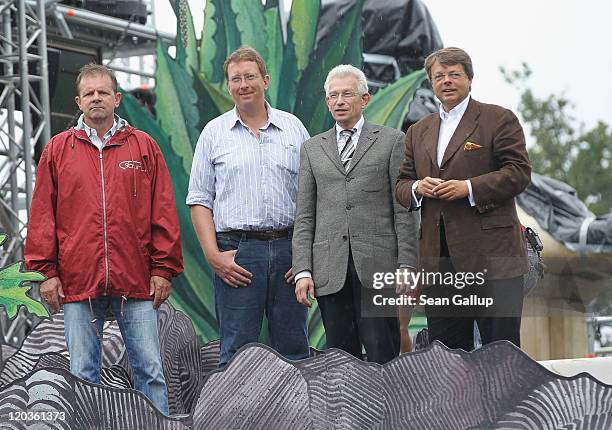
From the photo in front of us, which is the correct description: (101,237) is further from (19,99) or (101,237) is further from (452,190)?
(19,99)

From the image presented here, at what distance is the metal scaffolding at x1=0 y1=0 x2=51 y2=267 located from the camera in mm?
4359

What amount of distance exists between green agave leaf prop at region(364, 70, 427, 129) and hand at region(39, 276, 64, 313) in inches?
67.7

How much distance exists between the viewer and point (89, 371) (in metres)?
3.14

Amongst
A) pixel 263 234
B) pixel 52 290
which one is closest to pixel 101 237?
pixel 52 290

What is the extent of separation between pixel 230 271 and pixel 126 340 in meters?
0.42

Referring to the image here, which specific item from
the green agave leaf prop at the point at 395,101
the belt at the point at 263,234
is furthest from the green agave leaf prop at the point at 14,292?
the green agave leaf prop at the point at 395,101

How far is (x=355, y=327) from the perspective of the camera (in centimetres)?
319

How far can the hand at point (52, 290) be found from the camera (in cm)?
312

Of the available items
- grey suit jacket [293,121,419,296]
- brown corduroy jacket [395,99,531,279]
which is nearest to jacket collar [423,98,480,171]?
brown corduroy jacket [395,99,531,279]

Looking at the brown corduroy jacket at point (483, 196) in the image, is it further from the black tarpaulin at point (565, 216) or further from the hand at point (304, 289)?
the black tarpaulin at point (565, 216)

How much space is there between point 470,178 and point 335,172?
18.2 inches

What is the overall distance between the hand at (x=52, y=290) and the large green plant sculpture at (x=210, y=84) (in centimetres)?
128

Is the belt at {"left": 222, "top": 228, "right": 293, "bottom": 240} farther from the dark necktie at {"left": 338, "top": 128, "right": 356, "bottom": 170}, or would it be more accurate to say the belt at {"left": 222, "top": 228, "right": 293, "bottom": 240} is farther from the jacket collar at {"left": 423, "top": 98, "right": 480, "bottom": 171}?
the jacket collar at {"left": 423, "top": 98, "right": 480, "bottom": 171}

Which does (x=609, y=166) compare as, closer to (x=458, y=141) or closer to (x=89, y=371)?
(x=458, y=141)
